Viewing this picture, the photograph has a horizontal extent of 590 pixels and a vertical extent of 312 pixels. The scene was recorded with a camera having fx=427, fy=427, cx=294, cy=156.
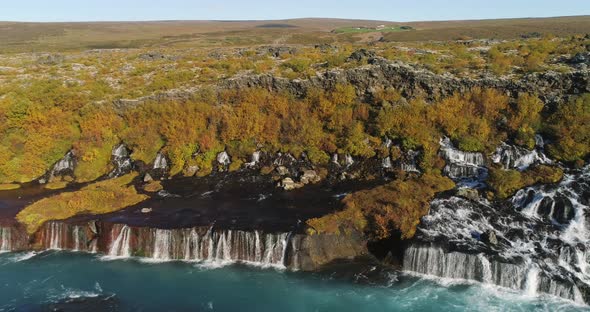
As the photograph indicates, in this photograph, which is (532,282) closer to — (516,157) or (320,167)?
(516,157)

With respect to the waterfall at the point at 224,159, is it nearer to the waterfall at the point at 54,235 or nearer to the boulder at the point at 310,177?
the boulder at the point at 310,177

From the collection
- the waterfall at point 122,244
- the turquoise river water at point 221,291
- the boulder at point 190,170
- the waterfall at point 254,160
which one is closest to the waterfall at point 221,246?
the waterfall at point 122,244

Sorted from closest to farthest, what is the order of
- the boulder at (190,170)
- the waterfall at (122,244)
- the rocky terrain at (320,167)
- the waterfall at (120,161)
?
the rocky terrain at (320,167), the waterfall at (122,244), the boulder at (190,170), the waterfall at (120,161)

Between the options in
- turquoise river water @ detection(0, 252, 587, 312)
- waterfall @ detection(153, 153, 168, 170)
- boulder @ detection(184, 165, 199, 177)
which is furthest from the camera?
waterfall @ detection(153, 153, 168, 170)

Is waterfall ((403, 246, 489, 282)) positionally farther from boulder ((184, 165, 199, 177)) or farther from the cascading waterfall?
boulder ((184, 165, 199, 177))

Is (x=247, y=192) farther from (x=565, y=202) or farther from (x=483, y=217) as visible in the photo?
(x=565, y=202)

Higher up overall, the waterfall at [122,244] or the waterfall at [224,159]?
the waterfall at [224,159]

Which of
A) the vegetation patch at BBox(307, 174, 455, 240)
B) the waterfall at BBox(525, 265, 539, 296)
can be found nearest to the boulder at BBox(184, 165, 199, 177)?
the vegetation patch at BBox(307, 174, 455, 240)
